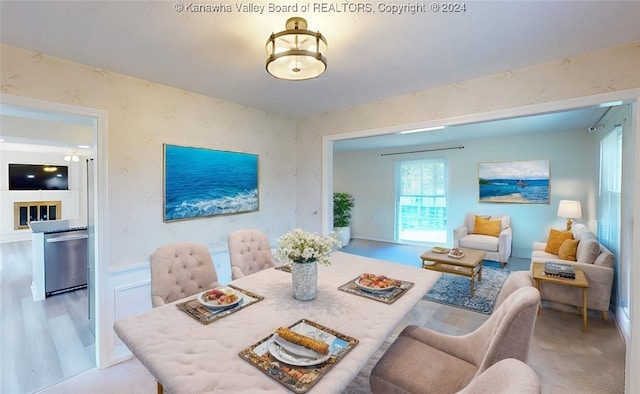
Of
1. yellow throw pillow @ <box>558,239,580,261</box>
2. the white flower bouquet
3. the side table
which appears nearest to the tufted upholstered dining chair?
the white flower bouquet

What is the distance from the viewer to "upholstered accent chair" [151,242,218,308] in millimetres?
1868

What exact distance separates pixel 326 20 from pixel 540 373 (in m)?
2.93

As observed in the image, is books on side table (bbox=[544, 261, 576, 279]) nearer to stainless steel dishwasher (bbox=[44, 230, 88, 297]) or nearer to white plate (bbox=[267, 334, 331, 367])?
white plate (bbox=[267, 334, 331, 367])

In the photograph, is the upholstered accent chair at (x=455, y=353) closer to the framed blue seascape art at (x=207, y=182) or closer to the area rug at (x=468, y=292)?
the area rug at (x=468, y=292)

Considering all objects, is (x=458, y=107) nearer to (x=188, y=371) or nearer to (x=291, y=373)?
(x=291, y=373)

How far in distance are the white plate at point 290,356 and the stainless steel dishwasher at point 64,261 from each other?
13.5 ft

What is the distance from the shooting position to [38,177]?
7242 millimetres

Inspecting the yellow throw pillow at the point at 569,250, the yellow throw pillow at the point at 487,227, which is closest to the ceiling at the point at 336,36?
the yellow throw pillow at the point at 569,250

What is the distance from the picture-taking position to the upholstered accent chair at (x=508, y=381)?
0.69 metres

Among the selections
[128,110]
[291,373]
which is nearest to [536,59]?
[291,373]

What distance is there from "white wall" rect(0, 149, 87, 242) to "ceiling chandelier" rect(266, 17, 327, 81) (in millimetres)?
7209

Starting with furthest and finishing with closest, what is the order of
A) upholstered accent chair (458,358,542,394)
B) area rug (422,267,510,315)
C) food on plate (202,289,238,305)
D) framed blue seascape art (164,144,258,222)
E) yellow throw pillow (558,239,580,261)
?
yellow throw pillow (558,239,580,261) → area rug (422,267,510,315) → framed blue seascape art (164,144,258,222) → food on plate (202,289,238,305) → upholstered accent chair (458,358,542,394)

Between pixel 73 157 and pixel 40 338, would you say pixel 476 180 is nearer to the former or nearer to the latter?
pixel 40 338

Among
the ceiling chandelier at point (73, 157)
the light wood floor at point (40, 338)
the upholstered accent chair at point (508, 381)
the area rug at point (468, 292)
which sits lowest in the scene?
the light wood floor at point (40, 338)
